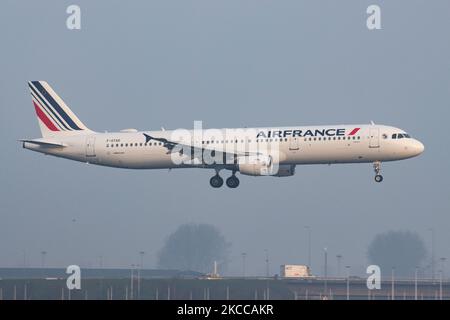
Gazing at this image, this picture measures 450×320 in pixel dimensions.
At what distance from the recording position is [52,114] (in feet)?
389

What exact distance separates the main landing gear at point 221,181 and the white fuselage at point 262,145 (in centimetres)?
305

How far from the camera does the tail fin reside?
116 metres

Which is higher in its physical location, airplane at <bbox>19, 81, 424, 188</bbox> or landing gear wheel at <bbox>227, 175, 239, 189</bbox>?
airplane at <bbox>19, 81, 424, 188</bbox>

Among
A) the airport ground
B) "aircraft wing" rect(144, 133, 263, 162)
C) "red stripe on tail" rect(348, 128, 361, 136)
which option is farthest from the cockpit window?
the airport ground

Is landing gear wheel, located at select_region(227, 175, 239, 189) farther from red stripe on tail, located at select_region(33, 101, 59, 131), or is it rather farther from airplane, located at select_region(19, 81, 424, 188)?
red stripe on tail, located at select_region(33, 101, 59, 131)

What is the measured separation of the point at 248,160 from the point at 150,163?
11309 mm

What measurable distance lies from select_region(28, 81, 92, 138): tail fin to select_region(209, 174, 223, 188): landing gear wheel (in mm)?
15103

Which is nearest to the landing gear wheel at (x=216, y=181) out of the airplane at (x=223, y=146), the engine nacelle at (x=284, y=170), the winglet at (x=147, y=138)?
the airplane at (x=223, y=146)

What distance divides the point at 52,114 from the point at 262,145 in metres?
27.3

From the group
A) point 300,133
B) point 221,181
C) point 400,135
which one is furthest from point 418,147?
point 221,181

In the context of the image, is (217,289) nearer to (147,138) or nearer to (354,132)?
(147,138)
